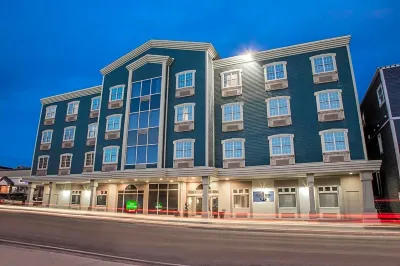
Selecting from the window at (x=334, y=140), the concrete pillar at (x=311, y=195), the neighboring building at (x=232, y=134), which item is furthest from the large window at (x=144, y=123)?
the window at (x=334, y=140)

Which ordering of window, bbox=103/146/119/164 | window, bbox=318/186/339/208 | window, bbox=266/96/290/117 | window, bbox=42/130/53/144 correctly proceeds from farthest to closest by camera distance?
window, bbox=42/130/53/144, window, bbox=103/146/119/164, window, bbox=266/96/290/117, window, bbox=318/186/339/208

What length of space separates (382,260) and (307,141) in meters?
15.8

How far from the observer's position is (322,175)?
22.9m

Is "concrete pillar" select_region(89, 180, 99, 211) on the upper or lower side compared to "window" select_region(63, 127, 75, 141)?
lower

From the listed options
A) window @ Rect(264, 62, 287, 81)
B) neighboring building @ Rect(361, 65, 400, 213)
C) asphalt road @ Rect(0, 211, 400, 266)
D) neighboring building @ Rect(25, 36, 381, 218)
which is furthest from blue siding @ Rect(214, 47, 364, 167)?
asphalt road @ Rect(0, 211, 400, 266)

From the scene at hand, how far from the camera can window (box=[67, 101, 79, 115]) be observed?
37.3m

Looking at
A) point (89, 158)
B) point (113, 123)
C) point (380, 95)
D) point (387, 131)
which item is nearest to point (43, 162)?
point (89, 158)

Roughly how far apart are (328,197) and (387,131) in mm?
7177

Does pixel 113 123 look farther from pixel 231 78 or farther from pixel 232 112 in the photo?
pixel 231 78

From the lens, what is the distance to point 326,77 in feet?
79.7

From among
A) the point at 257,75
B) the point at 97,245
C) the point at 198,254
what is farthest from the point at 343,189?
the point at 97,245

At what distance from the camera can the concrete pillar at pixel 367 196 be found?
19.8 metres

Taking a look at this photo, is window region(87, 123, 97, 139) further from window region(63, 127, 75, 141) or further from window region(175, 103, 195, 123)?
window region(175, 103, 195, 123)

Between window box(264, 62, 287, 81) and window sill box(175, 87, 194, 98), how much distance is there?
24.1ft
